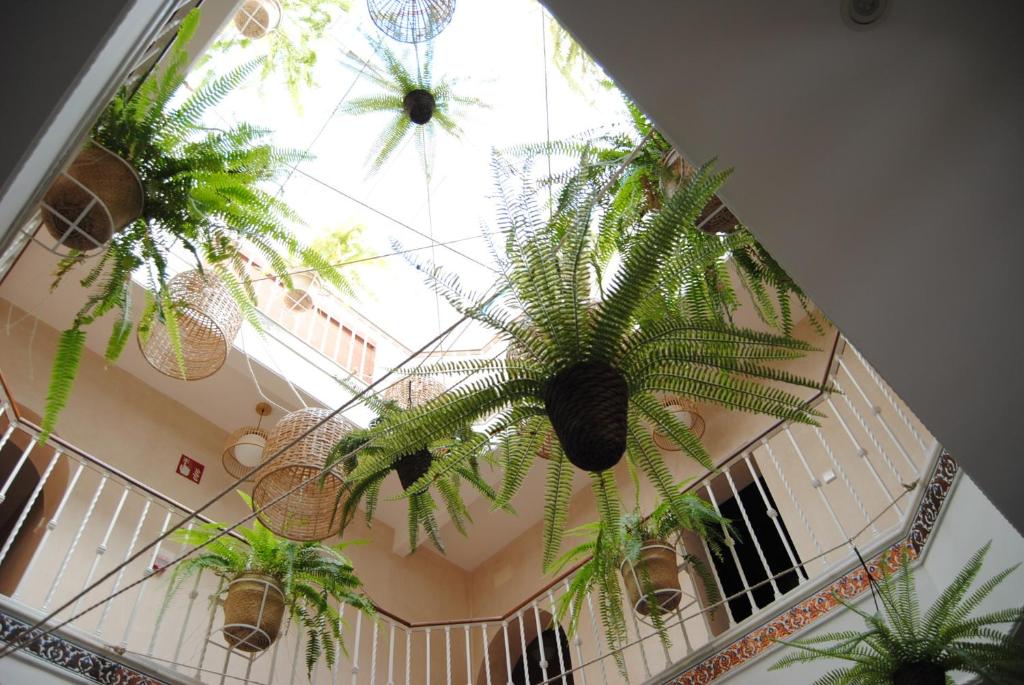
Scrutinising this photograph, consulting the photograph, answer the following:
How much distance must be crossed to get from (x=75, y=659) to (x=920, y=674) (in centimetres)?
348

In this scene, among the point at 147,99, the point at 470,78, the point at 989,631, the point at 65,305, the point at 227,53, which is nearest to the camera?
the point at 147,99

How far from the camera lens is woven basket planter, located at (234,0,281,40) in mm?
5184

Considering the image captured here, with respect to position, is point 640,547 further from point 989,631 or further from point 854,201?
point 854,201

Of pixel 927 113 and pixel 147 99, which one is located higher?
pixel 147 99

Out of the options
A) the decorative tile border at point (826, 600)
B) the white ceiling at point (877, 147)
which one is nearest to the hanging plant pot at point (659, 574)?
the decorative tile border at point (826, 600)

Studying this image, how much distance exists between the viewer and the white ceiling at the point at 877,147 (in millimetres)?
1550

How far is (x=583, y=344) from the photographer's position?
1.92 m

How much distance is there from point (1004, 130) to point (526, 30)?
5.27m

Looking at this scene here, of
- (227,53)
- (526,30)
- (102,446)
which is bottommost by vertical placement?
(102,446)

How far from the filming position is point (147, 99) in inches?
99.0

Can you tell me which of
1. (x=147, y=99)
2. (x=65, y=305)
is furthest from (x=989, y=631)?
(x=65, y=305)

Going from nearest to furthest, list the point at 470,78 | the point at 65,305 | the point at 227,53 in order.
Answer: the point at 470,78 < the point at 227,53 < the point at 65,305

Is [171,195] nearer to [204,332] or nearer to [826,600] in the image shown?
[204,332]

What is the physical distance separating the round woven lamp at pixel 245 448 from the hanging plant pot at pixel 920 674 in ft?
13.6
